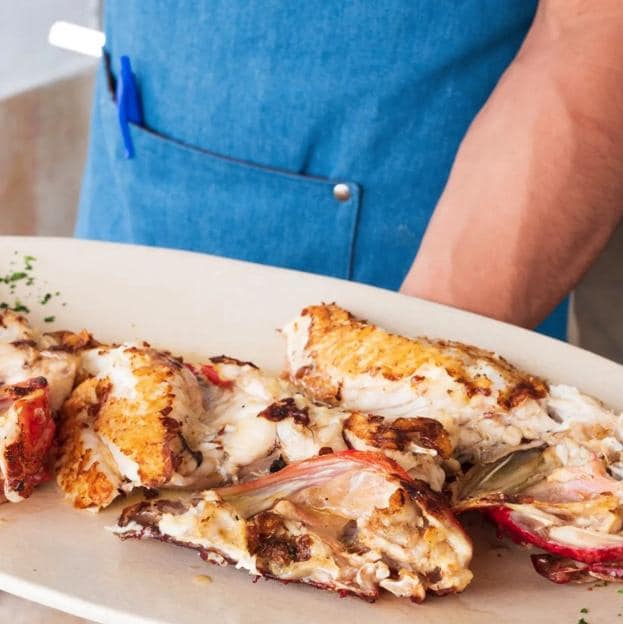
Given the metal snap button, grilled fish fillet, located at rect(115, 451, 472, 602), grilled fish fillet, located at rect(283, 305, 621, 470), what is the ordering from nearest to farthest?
1. grilled fish fillet, located at rect(115, 451, 472, 602)
2. grilled fish fillet, located at rect(283, 305, 621, 470)
3. the metal snap button

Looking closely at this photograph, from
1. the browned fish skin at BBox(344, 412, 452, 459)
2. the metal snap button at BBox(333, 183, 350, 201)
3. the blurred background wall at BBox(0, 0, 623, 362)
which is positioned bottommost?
the blurred background wall at BBox(0, 0, 623, 362)

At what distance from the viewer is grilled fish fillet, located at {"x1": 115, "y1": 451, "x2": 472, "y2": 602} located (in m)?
1.19

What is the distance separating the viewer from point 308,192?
2.14 m

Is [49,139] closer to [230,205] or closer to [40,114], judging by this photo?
[40,114]

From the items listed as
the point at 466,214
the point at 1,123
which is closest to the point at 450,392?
the point at 466,214

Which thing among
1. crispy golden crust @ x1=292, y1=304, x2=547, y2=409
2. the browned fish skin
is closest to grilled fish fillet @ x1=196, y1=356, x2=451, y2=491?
the browned fish skin

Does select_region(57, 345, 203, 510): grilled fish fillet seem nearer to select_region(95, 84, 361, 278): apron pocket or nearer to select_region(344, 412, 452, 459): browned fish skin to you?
select_region(344, 412, 452, 459): browned fish skin

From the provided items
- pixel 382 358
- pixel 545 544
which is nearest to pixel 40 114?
pixel 382 358

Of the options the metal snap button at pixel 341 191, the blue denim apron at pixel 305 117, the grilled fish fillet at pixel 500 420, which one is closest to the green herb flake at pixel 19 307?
the grilled fish fillet at pixel 500 420

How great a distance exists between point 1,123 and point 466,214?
2605 millimetres

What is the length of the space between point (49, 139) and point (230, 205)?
224cm

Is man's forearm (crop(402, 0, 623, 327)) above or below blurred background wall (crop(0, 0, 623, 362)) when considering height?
above

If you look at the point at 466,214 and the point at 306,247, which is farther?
the point at 306,247

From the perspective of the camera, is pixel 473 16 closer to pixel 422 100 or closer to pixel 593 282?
pixel 422 100
